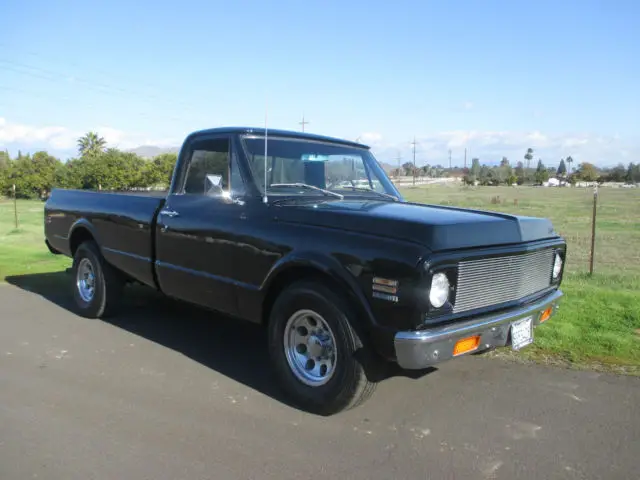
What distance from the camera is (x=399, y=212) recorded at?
4.02 metres

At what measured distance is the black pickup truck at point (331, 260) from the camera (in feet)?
11.4

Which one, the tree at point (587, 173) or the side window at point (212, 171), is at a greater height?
the tree at point (587, 173)

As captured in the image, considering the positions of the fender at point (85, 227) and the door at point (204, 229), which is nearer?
the door at point (204, 229)

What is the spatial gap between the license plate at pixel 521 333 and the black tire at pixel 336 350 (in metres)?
1.02

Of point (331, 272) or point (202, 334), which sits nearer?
point (331, 272)

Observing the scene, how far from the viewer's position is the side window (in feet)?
15.8

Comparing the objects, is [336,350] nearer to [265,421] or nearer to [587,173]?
[265,421]

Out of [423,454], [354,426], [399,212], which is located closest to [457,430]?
[423,454]

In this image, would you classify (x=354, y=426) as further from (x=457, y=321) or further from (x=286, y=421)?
(x=457, y=321)

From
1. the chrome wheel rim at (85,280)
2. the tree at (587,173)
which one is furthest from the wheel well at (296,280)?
the tree at (587,173)

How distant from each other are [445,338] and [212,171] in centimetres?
267

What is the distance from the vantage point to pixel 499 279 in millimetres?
3838

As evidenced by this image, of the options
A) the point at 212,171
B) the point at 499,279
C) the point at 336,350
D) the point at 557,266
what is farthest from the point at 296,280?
the point at 557,266

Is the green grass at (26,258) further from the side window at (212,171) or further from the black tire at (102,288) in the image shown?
the side window at (212,171)
